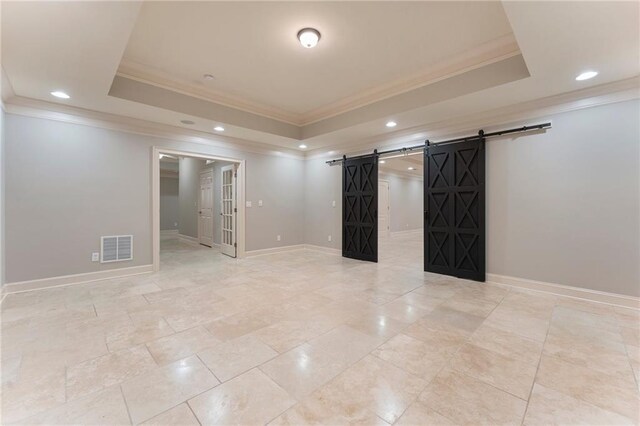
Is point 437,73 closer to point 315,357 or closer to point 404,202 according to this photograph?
point 315,357

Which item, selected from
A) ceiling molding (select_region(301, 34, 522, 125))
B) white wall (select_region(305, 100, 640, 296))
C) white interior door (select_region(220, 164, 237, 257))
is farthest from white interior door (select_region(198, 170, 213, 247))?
white wall (select_region(305, 100, 640, 296))

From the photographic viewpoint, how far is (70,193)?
414 centimetres

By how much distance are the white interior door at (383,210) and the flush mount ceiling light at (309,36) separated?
7.50 meters

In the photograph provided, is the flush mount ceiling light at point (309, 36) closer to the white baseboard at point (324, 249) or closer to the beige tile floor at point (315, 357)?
the beige tile floor at point (315, 357)

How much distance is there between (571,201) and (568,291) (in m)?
1.21

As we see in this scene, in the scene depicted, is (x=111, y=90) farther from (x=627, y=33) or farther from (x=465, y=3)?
(x=627, y=33)

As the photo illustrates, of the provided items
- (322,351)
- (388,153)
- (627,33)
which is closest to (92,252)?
(322,351)

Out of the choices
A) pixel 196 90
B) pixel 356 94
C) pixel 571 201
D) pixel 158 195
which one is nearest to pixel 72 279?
pixel 158 195

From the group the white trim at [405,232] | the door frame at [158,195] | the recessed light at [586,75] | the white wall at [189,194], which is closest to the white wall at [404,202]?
the white trim at [405,232]

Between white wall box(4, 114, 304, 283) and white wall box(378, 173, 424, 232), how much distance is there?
7869 mm

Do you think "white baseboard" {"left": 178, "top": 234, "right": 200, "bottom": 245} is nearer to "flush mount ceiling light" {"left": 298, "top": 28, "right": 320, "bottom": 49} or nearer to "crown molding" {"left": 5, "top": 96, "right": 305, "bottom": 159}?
"crown molding" {"left": 5, "top": 96, "right": 305, "bottom": 159}

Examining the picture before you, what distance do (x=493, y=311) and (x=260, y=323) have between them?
2.66m

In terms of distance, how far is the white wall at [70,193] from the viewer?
3.78 m

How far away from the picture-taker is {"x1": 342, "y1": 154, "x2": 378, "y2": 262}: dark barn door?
5879 millimetres
